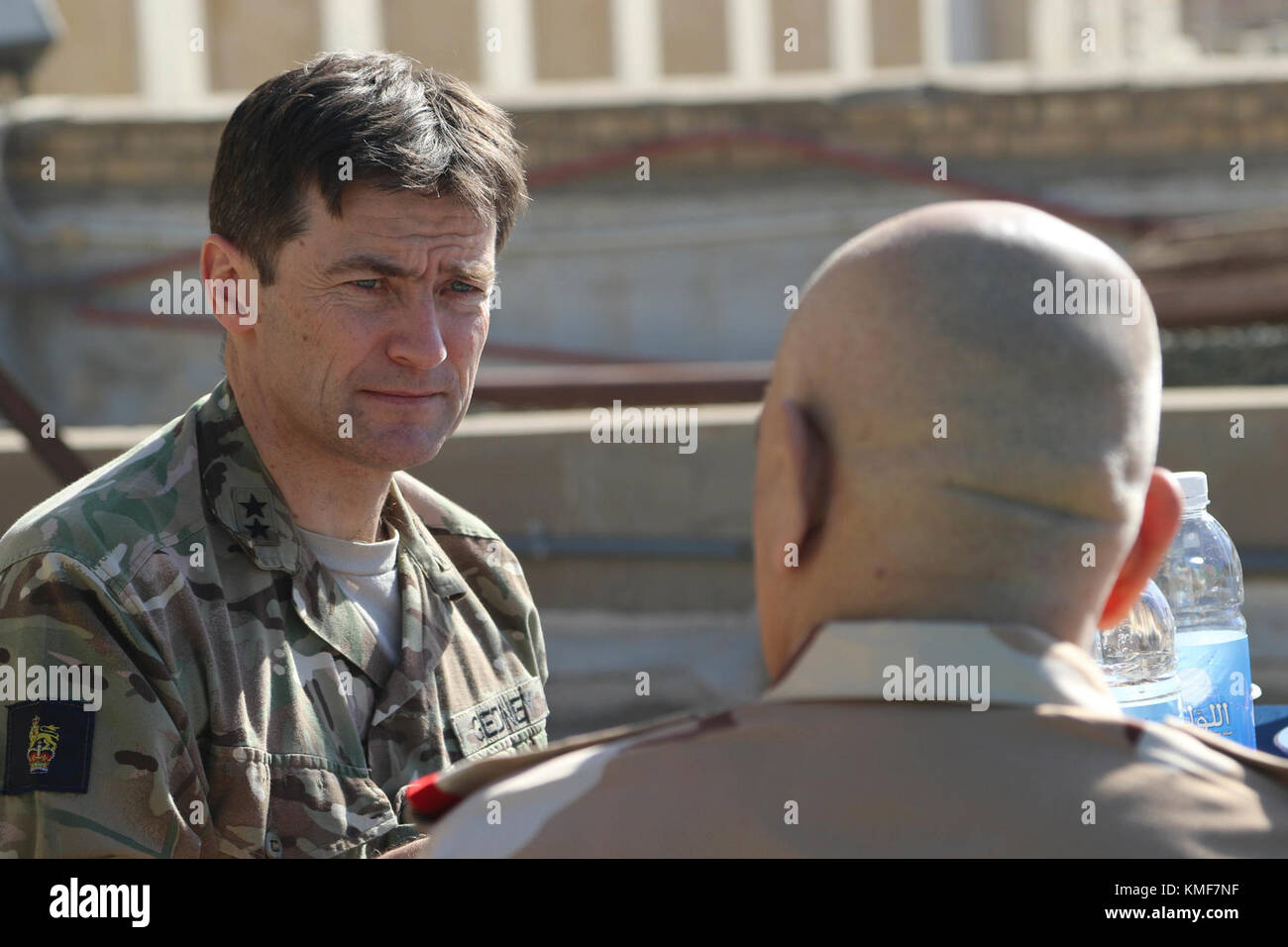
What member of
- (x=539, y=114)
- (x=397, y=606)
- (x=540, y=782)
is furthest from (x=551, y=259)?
(x=540, y=782)

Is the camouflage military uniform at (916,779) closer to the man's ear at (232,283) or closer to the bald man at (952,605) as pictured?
the bald man at (952,605)

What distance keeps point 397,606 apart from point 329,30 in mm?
12090

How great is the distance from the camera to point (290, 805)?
2051 millimetres

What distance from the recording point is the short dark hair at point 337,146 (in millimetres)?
2152

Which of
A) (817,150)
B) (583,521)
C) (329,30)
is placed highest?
(329,30)

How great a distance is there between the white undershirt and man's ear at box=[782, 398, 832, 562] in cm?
116

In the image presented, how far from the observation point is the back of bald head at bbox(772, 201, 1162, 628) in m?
1.17

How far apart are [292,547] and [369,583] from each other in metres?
0.20

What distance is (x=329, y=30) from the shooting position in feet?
44.2

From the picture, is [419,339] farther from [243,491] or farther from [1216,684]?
[1216,684]

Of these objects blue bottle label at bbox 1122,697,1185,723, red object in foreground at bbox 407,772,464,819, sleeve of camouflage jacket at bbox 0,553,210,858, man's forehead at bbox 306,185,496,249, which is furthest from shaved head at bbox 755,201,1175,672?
man's forehead at bbox 306,185,496,249

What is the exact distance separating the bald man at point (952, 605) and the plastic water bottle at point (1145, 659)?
82 centimetres

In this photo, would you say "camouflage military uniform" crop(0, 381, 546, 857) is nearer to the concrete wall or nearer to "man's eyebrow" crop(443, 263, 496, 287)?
"man's eyebrow" crop(443, 263, 496, 287)
